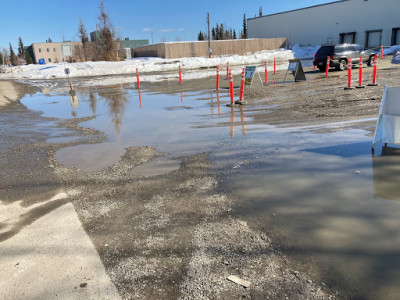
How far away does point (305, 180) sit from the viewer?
5004 mm

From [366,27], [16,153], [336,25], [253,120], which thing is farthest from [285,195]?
[336,25]

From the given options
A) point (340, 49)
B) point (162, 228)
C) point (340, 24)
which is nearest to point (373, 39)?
point (340, 24)

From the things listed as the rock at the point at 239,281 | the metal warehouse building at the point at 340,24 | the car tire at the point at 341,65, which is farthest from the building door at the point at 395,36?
the rock at the point at 239,281

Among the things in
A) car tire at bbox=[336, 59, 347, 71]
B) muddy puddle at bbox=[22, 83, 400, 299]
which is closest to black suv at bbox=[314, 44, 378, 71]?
car tire at bbox=[336, 59, 347, 71]

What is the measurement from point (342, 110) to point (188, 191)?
24.8ft

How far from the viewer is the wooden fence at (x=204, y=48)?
178 feet

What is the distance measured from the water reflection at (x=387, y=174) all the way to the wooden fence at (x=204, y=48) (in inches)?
2010

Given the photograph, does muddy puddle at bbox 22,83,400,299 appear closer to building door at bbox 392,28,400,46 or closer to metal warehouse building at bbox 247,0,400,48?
building door at bbox 392,28,400,46

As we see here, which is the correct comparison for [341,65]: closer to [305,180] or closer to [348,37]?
[305,180]

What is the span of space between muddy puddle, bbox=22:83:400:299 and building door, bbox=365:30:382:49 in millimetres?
52990

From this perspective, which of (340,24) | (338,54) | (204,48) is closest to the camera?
(338,54)

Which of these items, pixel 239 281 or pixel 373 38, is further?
pixel 373 38

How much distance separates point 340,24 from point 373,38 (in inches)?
294

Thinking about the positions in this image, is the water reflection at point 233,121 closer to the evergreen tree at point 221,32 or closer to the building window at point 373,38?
the building window at point 373,38
